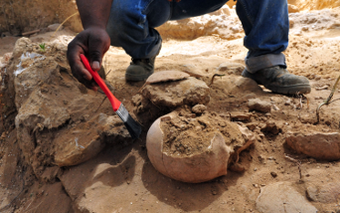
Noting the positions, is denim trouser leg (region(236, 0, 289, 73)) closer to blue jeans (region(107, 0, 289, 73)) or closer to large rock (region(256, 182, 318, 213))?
blue jeans (region(107, 0, 289, 73))

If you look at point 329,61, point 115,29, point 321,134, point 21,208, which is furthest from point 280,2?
point 21,208

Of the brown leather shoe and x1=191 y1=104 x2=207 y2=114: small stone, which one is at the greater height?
x1=191 y1=104 x2=207 y2=114: small stone

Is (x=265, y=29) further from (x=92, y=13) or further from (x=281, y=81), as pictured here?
(x=92, y=13)

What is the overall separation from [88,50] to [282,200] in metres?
1.53

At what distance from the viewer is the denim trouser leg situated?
2162 millimetres

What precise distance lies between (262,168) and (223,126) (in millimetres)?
368

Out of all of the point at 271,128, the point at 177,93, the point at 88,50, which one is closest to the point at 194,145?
the point at 177,93

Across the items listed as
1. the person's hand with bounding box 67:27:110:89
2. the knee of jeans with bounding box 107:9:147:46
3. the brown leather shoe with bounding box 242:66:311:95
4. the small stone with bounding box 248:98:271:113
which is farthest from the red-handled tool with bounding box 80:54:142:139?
the brown leather shoe with bounding box 242:66:311:95

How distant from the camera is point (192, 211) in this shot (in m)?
1.32

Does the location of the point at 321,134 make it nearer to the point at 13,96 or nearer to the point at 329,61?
the point at 329,61

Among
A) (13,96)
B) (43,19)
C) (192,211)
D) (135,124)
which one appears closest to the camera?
(192,211)

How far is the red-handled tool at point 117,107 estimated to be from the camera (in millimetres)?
1579

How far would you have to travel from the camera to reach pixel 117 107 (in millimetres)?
1647

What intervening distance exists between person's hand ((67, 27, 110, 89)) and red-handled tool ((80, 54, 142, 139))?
0.04 m
